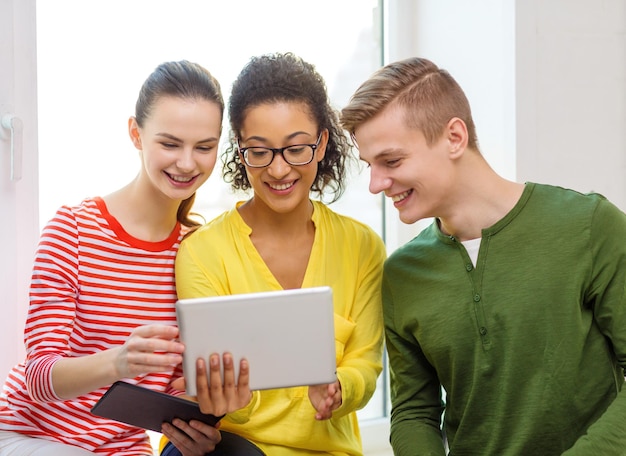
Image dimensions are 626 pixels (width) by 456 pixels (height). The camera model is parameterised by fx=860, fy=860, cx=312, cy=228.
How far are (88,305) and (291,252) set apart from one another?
0.41m

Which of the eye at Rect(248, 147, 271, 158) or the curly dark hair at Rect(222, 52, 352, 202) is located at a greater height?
the curly dark hair at Rect(222, 52, 352, 202)

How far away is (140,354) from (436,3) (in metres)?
1.46

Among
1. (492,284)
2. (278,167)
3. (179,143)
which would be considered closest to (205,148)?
(179,143)

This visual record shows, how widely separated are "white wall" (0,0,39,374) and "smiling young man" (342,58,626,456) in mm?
743

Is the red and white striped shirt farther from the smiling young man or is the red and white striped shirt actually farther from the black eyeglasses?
the smiling young man

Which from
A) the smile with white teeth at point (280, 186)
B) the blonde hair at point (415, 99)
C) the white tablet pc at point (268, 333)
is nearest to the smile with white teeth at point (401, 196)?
the blonde hair at point (415, 99)

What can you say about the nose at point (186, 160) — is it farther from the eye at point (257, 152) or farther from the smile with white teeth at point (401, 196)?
the smile with white teeth at point (401, 196)

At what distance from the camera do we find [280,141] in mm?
1615

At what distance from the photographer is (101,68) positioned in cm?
206

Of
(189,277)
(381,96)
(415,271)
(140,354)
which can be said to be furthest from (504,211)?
(140,354)

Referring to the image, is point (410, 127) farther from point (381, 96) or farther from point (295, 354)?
point (295, 354)

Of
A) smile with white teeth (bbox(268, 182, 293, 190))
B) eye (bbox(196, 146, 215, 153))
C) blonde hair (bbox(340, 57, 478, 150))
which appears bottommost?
smile with white teeth (bbox(268, 182, 293, 190))

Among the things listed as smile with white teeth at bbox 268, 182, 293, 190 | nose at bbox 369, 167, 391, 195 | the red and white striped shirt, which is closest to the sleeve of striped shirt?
the red and white striped shirt

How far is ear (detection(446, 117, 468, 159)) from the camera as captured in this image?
1.58 metres
